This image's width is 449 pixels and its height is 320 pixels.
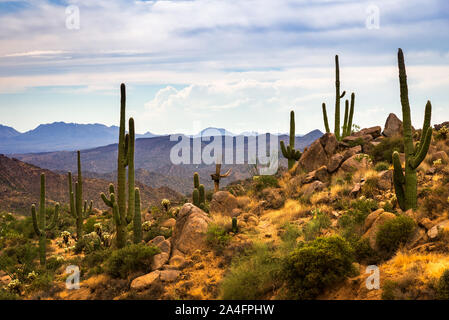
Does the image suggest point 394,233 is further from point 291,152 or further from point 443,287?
point 291,152

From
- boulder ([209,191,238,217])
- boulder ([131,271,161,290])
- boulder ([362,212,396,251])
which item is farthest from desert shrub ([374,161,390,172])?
boulder ([131,271,161,290])

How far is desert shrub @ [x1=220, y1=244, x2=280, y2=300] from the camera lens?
34.2 feet

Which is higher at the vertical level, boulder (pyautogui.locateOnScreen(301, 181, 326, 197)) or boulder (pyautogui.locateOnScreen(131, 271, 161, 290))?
boulder (pyautogui.locateOnScreen(301, 181, 326, 197))

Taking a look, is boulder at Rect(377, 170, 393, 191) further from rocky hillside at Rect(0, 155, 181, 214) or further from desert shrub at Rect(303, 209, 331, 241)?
rocky hillside at Rect(0, 155, 181, 214)

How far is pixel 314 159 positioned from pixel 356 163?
3.86m

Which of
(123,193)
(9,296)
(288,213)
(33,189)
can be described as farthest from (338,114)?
(33,189)

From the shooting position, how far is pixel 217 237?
14602 mm

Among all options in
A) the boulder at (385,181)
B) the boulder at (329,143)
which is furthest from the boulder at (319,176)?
the boulder at (385,181)

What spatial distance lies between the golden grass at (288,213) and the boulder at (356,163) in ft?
13.0

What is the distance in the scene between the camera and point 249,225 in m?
16.7

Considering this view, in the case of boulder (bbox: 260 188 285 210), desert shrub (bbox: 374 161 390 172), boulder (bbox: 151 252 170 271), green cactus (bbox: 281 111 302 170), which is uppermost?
green cactus (bbox: 281 111 302 170)

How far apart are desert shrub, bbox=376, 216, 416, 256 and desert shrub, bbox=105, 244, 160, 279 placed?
25.5 ft

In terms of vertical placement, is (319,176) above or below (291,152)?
below

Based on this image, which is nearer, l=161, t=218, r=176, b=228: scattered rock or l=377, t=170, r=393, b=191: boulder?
l=377, t=170, r=393, b=191: boulder
